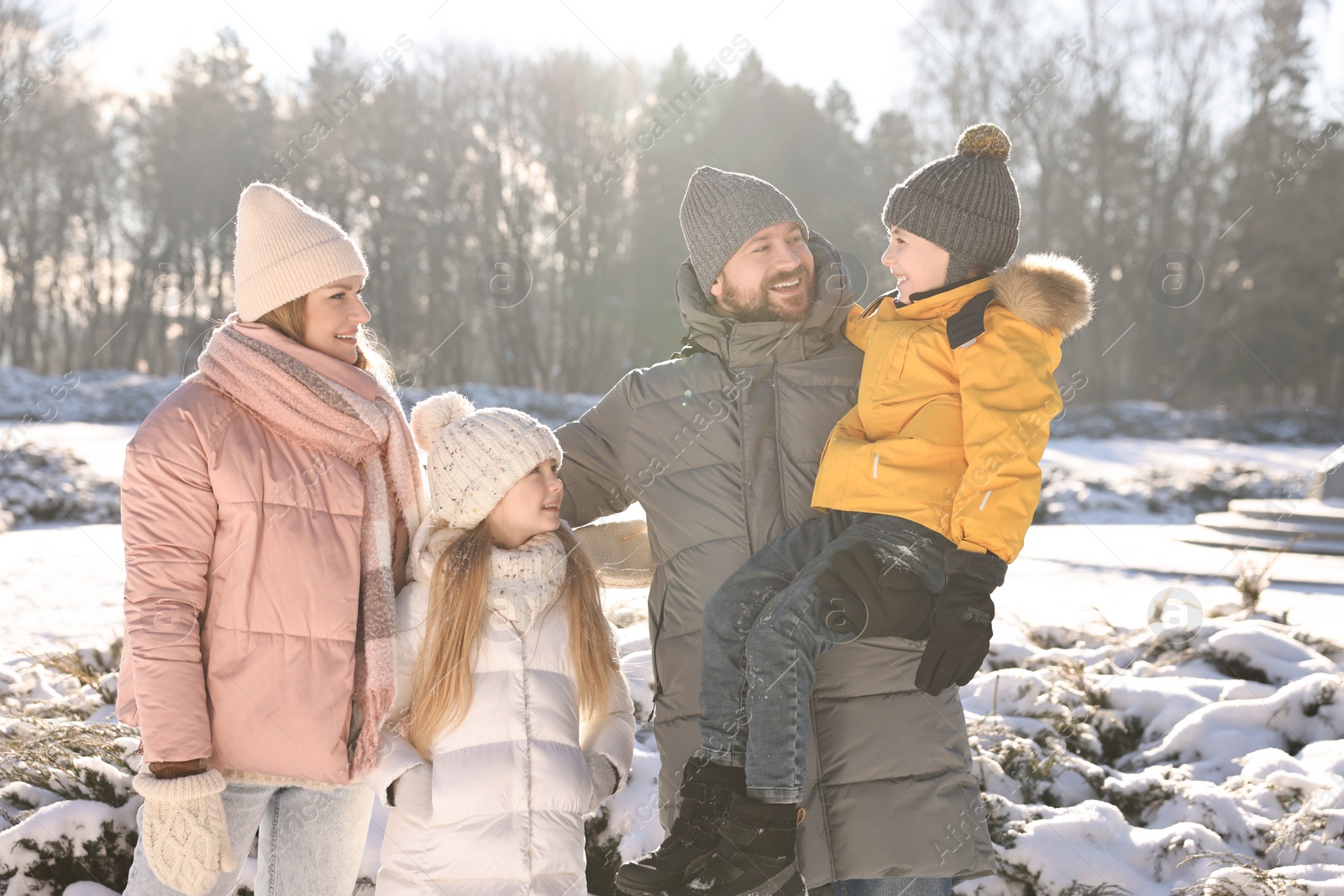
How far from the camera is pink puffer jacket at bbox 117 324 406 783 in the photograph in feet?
6.76

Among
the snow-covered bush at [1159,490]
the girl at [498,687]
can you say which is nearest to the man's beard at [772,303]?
the girl at [498,687]

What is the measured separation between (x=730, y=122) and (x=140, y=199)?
56.8 ft

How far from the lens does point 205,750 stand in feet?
6.81

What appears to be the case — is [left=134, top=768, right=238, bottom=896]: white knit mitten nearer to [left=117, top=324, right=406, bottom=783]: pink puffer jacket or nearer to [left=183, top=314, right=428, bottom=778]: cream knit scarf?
[left=117, top=324, right=406, bottom=783]: pink puffer jacket

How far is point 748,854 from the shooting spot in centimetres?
199

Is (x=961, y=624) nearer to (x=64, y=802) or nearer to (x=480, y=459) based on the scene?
(x=480, y=459)

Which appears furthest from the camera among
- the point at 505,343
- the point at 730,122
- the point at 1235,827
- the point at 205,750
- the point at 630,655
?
the point at 505,343

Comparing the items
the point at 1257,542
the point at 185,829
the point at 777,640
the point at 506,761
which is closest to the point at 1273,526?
the point at 1257,542

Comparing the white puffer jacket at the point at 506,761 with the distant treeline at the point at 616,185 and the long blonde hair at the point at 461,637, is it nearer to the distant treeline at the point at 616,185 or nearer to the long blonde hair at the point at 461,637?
the long blonde hair at the point at 461,637

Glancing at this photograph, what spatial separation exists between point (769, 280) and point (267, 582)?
1.36 m

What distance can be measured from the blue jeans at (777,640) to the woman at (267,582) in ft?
2.45

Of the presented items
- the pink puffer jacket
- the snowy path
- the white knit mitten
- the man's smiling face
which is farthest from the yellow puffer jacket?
the snowy path

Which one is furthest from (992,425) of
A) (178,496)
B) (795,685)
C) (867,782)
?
(178,496)

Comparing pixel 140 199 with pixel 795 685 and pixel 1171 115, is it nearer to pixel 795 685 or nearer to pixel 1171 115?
pixel 1171 115
